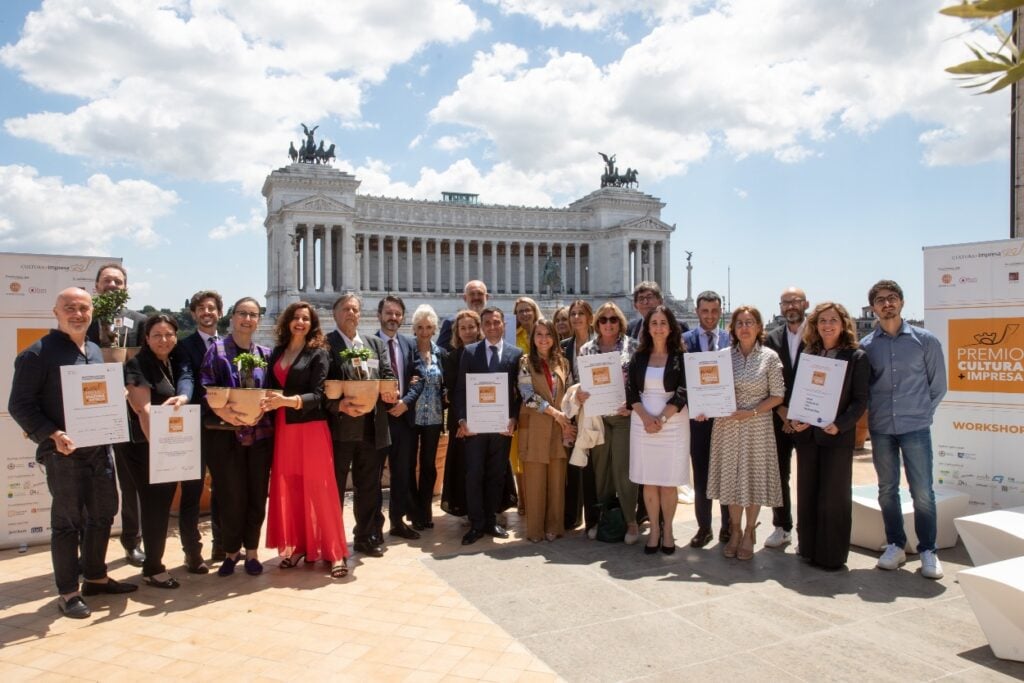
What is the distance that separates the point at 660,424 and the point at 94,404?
4294 mm

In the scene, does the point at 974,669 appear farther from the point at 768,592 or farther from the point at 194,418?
the point at 194,418

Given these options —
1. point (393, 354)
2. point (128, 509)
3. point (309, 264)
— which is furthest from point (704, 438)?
point (309, 264)

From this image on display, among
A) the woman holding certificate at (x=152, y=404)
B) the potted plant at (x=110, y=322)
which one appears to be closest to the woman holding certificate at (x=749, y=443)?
the woman holding certificate at (x=152, y=404)

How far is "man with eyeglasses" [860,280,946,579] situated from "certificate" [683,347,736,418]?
111 cm

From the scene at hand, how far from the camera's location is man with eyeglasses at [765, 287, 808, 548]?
6168 mm

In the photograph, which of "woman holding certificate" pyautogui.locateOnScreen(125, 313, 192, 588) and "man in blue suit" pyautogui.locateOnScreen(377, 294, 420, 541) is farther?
"man in blue suit" pyautogui.locateOnScreen(377, 294, 420, 541)

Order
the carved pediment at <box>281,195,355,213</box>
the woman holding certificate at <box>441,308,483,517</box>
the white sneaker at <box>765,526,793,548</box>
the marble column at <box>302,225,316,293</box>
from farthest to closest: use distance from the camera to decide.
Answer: the marble column at <box>302,225,316,293</box> → the carved pediment at <box>281,195,355,213</box> → the woman holding certificate at <box>441,308,483,517</box> → the white sneaker at <box>765,526,793,548</box>

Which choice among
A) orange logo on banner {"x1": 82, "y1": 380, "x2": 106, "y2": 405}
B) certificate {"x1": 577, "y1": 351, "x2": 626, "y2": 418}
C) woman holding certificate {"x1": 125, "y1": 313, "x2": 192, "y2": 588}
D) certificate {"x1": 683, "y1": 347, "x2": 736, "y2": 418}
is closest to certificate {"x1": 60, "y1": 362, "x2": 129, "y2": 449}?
→ orange logo on banner {"x1": 82, "y1": 380, "x2": 106, "y2": 405}

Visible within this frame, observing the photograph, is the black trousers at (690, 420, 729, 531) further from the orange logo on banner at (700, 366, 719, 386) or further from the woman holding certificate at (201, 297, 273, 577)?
the woman holding certificate at (201, 297, 273, 577)

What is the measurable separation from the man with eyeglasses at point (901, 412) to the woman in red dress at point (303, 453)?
439 centimetres

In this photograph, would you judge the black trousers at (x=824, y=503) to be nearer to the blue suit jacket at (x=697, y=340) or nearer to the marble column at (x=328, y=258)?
the blue suit jacket at (x=697, y=340)

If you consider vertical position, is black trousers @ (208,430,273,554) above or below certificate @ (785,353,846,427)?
below

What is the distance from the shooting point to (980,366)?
6762mm

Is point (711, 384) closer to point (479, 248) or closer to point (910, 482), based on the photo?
point (910, 482)
